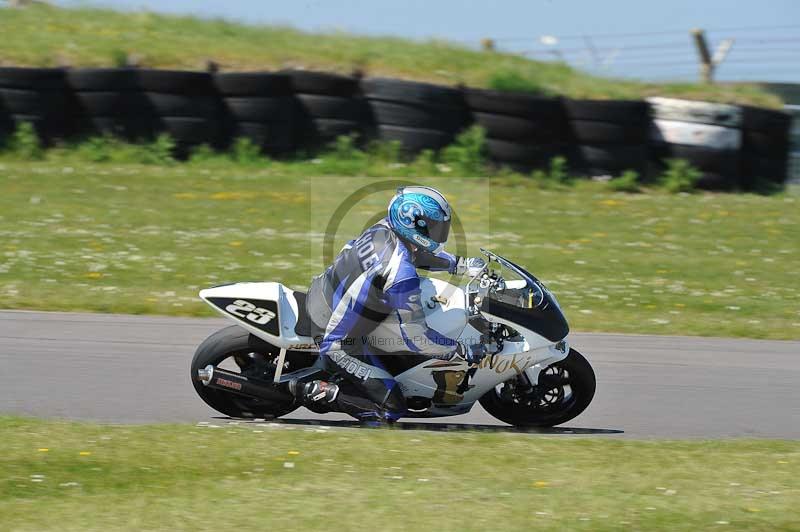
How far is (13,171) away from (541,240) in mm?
7815

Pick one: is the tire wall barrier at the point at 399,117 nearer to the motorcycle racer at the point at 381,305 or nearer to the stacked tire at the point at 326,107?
the stacked tire at the point at 326,107

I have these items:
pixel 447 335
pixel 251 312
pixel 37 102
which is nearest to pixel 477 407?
pixel 447 335

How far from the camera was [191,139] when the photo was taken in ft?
53.9

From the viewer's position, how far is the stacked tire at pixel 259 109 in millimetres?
15930

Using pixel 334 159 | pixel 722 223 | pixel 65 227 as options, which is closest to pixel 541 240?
pixel 722 223

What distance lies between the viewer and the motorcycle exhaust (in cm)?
677

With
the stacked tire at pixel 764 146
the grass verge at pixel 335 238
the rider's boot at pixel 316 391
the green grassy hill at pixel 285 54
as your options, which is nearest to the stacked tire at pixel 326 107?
the grass verge at pixel 335 238

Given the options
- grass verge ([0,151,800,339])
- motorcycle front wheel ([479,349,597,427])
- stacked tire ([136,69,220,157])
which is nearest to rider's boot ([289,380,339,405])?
motorcycle front wheel ([479,349,597,427])

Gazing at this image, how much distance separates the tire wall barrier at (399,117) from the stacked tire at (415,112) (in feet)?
0.05

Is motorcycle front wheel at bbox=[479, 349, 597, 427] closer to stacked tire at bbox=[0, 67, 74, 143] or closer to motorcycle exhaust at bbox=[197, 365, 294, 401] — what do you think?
motorcycle exhaust at bbox=[197, 365, 294, 401]

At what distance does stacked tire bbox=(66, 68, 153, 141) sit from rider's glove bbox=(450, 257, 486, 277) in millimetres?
10544

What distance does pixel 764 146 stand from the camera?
52.9 ft

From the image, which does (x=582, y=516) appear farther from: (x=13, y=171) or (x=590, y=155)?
(x=13, y=171)

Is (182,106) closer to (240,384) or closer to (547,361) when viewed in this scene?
(240,384)
